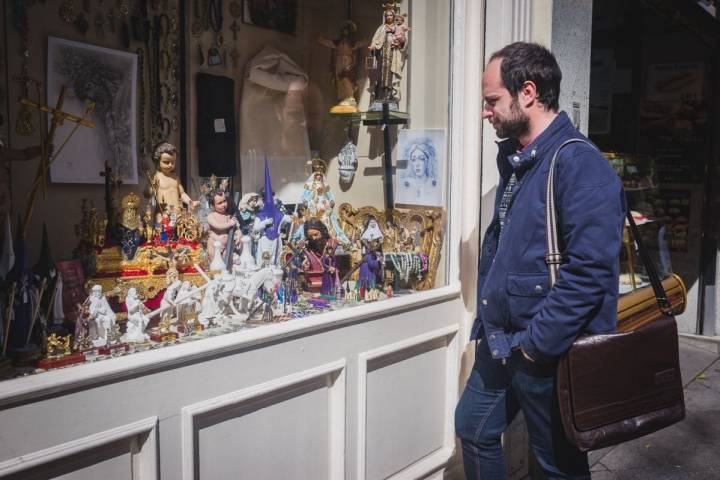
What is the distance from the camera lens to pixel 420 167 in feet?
11.0

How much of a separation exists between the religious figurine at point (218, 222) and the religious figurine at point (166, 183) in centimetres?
8

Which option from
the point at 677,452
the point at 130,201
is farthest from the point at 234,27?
the point at 677,452

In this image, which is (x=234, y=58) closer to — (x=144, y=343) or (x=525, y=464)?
(x=144, y=343)

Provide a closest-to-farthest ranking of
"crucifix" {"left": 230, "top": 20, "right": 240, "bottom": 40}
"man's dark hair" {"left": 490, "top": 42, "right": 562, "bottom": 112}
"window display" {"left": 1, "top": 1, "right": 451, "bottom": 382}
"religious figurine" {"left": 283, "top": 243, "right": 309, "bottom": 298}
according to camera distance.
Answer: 1. "man's dark hair" {"left": 490, "top": 42, "right": 562, "bottom": 112}
2. "window display" {"left": 1, "top": 1, "right": 451, "bottom": 382}
3. "religious figurine" {"left": 283, "top": 243, "right": 309, "bottom": 298}
4. "crucifix" {"left": 230, "top": 20, "right": 240, "bottom": 40}

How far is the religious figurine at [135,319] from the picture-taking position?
214 centimetres

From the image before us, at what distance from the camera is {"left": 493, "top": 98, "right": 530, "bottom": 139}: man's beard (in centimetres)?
218

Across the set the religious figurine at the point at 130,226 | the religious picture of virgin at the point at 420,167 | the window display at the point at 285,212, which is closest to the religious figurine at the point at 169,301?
the window display at the point at 285,212

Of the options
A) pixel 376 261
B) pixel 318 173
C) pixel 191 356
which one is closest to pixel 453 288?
pixel 376 261

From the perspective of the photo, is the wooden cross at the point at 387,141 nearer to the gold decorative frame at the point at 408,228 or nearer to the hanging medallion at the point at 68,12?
the gold decorative frame at the point at 408,228

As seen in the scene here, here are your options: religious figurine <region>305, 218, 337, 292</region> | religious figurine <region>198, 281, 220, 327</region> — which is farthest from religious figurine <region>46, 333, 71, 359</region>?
religious figurine <region>305, 218, 337, 292</region>

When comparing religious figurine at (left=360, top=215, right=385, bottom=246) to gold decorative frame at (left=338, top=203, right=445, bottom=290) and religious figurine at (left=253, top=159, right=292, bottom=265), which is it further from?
religious figurine at (left=253, top=159, right=292, bottom=265)

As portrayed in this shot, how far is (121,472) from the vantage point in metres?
1.93

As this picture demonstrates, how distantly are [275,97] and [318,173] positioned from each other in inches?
19.7

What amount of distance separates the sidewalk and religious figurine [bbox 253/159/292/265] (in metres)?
2.24
